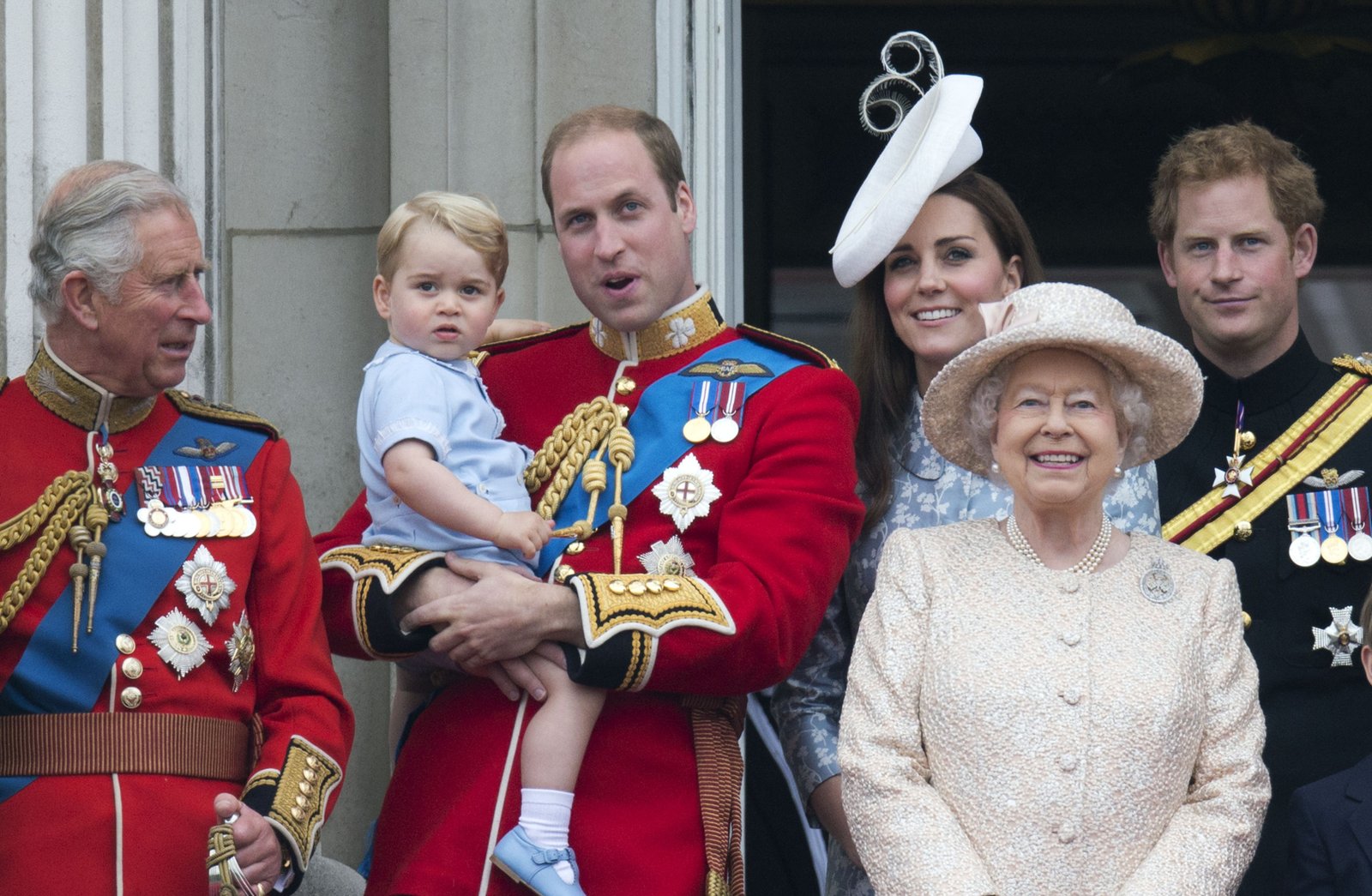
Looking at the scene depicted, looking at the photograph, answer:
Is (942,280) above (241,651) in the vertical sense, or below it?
above

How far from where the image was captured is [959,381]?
333 centimetres

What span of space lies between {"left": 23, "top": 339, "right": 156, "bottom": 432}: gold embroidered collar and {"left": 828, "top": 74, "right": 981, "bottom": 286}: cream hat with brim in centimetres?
130

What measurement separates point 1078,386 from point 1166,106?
3.85 m

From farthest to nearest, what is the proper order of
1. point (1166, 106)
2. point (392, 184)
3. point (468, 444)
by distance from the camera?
1. point (1166, 106)
2. point (392, 184)
3. point (468, 444)

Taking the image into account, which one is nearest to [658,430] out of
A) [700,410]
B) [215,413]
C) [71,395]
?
[700,410]

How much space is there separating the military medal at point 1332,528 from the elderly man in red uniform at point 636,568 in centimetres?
89

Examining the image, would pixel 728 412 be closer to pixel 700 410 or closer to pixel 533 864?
pixel 700 410

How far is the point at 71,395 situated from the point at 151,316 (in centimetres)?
19

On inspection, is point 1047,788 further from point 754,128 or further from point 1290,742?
point 754,128

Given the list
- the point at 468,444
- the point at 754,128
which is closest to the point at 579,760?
the point at 468,444

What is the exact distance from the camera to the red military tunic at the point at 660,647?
332 centimetres

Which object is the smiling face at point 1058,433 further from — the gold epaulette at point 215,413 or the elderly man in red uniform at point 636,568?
the gold epaulette at point 215,413

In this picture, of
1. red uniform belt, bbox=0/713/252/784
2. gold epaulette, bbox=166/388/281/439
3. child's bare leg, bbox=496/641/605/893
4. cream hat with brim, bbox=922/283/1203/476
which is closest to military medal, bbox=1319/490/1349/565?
cream hat with brim, bbox=922/283/1203/476

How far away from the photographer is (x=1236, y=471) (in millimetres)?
3996
